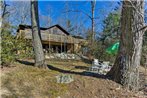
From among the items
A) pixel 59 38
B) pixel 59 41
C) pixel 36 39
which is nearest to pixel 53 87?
pixel 36 39

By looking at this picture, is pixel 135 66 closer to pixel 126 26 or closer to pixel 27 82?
pixel 126 26

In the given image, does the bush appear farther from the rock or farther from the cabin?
the cabin

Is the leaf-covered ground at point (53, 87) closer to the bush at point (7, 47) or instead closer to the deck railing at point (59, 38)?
the bush at point (7, 47)

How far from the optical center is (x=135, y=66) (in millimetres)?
6734

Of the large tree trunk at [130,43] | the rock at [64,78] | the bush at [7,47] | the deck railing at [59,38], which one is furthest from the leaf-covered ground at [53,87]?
the deck railing at [59,38]

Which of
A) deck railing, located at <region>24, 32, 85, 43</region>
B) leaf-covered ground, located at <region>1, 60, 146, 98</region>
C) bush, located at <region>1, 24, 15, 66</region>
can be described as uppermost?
deck railing, located at <region>24, 32, 85, 43</region>

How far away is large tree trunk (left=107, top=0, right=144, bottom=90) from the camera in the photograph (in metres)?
6.57

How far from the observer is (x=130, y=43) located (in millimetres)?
6695

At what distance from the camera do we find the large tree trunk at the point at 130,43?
657 cm

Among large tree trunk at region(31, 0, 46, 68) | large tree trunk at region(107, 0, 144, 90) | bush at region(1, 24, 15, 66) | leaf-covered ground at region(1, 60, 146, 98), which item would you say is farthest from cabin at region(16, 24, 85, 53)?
leaf-covered ground at region(1, 60, 146, 98)

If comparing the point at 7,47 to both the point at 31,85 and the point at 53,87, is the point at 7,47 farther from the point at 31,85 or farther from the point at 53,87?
the point at 53,87

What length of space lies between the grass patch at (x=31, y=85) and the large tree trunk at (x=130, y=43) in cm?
201

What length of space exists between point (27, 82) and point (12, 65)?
5.79ft

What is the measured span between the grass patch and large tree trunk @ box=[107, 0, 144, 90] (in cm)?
201
